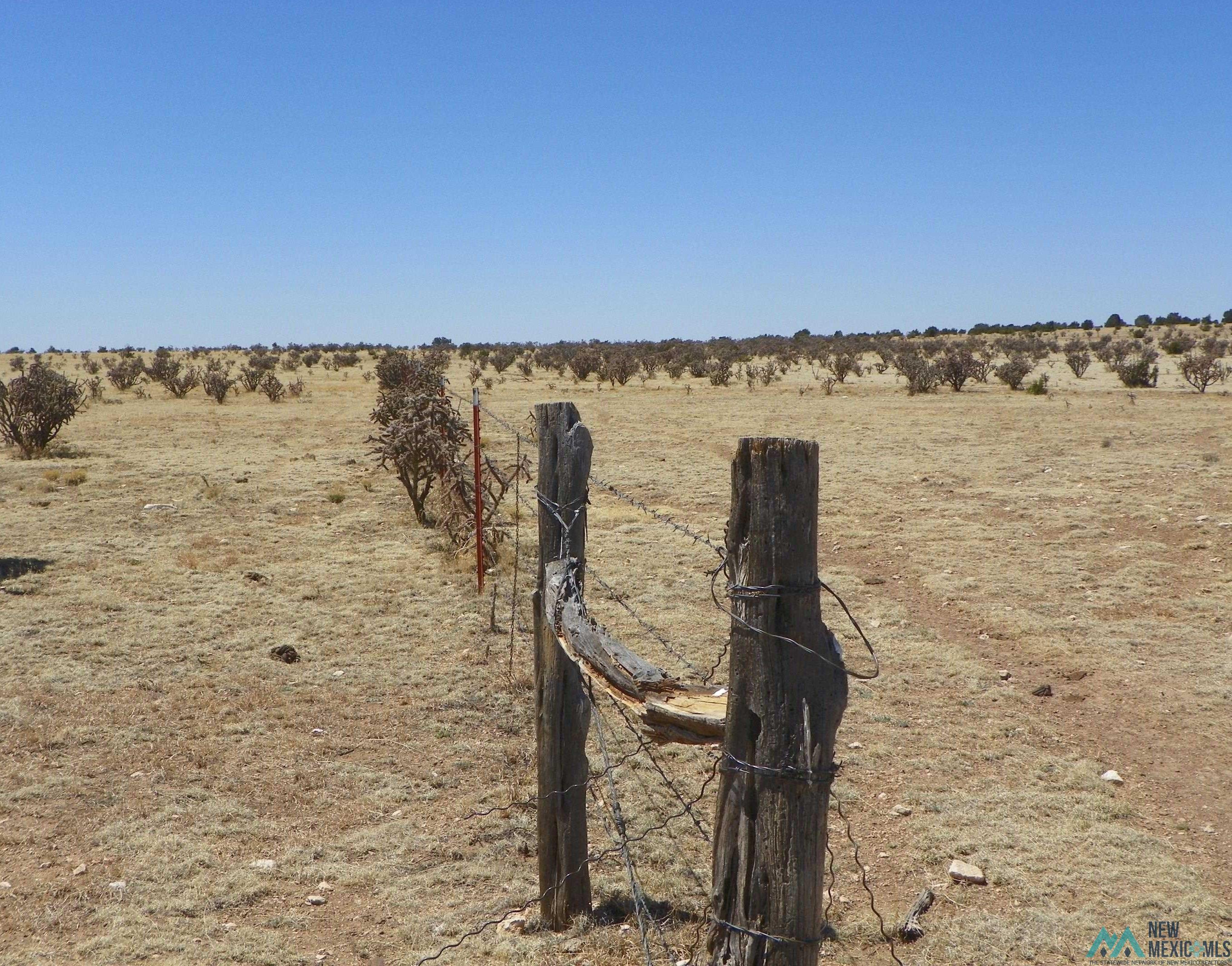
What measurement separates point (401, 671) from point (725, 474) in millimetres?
9024

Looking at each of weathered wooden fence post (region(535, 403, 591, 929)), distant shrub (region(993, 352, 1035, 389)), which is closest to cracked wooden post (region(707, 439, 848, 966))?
weathered wooden fence post (region(535, 403, 591, 929))

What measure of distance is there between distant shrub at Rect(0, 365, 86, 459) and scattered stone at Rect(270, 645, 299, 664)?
40.2 ft

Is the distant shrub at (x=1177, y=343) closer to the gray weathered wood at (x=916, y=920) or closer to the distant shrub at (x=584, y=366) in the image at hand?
the distant shrub at (x=584, y=366)

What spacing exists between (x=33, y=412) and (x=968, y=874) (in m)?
17.6

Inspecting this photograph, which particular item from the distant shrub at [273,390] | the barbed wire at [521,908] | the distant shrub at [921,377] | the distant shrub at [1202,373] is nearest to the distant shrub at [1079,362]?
the distant shrub at [1202,373]

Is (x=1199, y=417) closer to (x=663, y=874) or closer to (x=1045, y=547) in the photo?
(x=1045, y=547)

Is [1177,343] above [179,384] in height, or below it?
above

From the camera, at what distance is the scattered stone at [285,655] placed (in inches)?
282

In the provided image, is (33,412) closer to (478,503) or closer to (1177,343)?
(478,503)

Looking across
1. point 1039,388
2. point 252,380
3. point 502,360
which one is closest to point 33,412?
point 252,380

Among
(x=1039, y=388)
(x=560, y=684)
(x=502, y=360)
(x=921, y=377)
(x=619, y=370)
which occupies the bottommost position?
(x=560, y=684)

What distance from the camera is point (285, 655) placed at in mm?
7195

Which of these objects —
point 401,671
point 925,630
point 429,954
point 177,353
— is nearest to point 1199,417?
point 925,630

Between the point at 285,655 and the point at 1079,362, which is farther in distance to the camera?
the point at 1079,362
